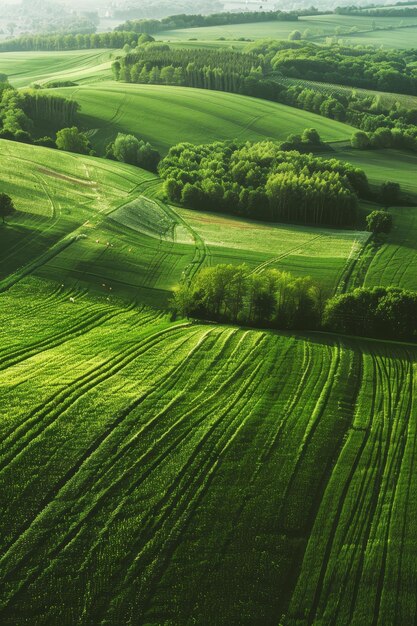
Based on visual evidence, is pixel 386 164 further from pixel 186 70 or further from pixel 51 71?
pixel 51 71

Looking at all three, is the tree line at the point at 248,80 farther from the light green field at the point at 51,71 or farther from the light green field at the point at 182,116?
the light green field at the point at 51,71

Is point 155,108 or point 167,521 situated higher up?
point 155,108

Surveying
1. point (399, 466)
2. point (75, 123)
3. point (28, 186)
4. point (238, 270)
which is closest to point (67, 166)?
point (28, 186)

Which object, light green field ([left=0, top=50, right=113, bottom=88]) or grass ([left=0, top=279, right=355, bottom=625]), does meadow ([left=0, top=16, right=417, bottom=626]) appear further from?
light green field ([left=0, top=50, right=113, bottom=88])

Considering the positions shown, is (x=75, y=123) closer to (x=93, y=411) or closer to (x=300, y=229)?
(x=300, y=229)

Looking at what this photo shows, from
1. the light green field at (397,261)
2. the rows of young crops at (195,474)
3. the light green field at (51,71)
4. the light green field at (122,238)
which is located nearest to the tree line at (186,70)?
the light green field at (51,71)

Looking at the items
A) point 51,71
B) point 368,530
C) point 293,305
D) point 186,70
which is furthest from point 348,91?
point 368,530
